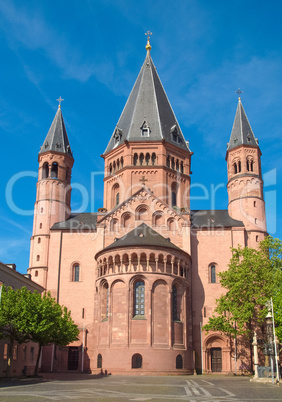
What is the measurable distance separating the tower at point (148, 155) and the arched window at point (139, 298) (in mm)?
15948

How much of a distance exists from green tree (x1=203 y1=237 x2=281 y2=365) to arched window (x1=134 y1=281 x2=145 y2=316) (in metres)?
7.64

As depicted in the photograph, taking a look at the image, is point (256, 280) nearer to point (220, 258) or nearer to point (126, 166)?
point (220, 258)

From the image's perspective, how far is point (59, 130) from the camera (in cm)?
6881

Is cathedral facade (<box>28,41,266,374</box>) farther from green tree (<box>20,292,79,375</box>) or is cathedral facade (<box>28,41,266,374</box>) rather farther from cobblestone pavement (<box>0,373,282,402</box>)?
cobblestone pavement (<box>0,373,282,402</box>)

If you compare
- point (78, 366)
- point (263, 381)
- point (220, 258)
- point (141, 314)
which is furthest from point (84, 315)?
point (263, 381)

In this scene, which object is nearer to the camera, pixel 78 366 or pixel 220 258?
pixel 78 366

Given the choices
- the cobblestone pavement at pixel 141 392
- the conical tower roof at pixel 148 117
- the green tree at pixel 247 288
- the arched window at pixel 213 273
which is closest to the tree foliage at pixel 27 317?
the cobblestone pavement at pixel 141 392

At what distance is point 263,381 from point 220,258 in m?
24.5

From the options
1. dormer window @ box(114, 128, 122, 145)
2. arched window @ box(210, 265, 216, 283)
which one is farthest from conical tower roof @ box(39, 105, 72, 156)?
arched window @ box(210, 265, 216, 283)

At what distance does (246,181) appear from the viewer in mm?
62344

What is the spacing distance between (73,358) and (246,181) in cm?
3221

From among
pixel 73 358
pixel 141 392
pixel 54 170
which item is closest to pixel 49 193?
pixel 54 170

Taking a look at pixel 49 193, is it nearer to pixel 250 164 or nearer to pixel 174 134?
pixel 174 134

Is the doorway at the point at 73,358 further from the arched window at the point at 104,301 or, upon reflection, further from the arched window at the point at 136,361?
the arched window at the point at 136,361
